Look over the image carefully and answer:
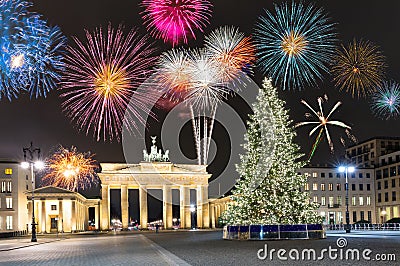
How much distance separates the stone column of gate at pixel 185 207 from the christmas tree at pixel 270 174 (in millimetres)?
74724

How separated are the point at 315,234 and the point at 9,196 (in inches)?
2889

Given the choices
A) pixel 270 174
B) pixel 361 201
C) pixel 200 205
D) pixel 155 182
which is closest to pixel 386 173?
pixel 361 201

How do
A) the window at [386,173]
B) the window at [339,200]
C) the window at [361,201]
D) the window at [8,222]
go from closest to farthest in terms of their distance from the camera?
the window at [8,222]
the window at [386,173]
the window at [339,200]
the window at [361,201]

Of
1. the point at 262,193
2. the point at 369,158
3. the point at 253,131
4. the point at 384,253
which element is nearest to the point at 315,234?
the point at 262,193

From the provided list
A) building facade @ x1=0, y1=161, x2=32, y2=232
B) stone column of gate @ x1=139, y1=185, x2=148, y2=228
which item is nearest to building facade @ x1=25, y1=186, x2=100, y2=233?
building facade @ x1=0, y1=161, x2=32, y2=232

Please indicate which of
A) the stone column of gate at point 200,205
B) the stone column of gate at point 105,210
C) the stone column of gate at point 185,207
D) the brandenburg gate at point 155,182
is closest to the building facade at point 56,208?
the stone column of gate at point 105,210

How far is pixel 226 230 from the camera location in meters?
44.4

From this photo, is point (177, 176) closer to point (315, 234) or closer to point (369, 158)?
point (369, 158)

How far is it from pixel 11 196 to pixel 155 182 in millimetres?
28577

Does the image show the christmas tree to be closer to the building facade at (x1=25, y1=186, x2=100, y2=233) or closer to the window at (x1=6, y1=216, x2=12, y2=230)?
the window at (x1=6, y1=216, x2=12, y2=230)

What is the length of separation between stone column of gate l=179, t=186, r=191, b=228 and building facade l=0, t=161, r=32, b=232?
100 ft

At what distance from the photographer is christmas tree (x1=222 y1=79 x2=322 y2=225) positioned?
41.1m

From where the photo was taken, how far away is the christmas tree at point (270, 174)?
41094 mm

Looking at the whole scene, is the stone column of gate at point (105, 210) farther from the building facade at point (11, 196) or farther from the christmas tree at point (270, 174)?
the christmas tree at point (270, 174)
